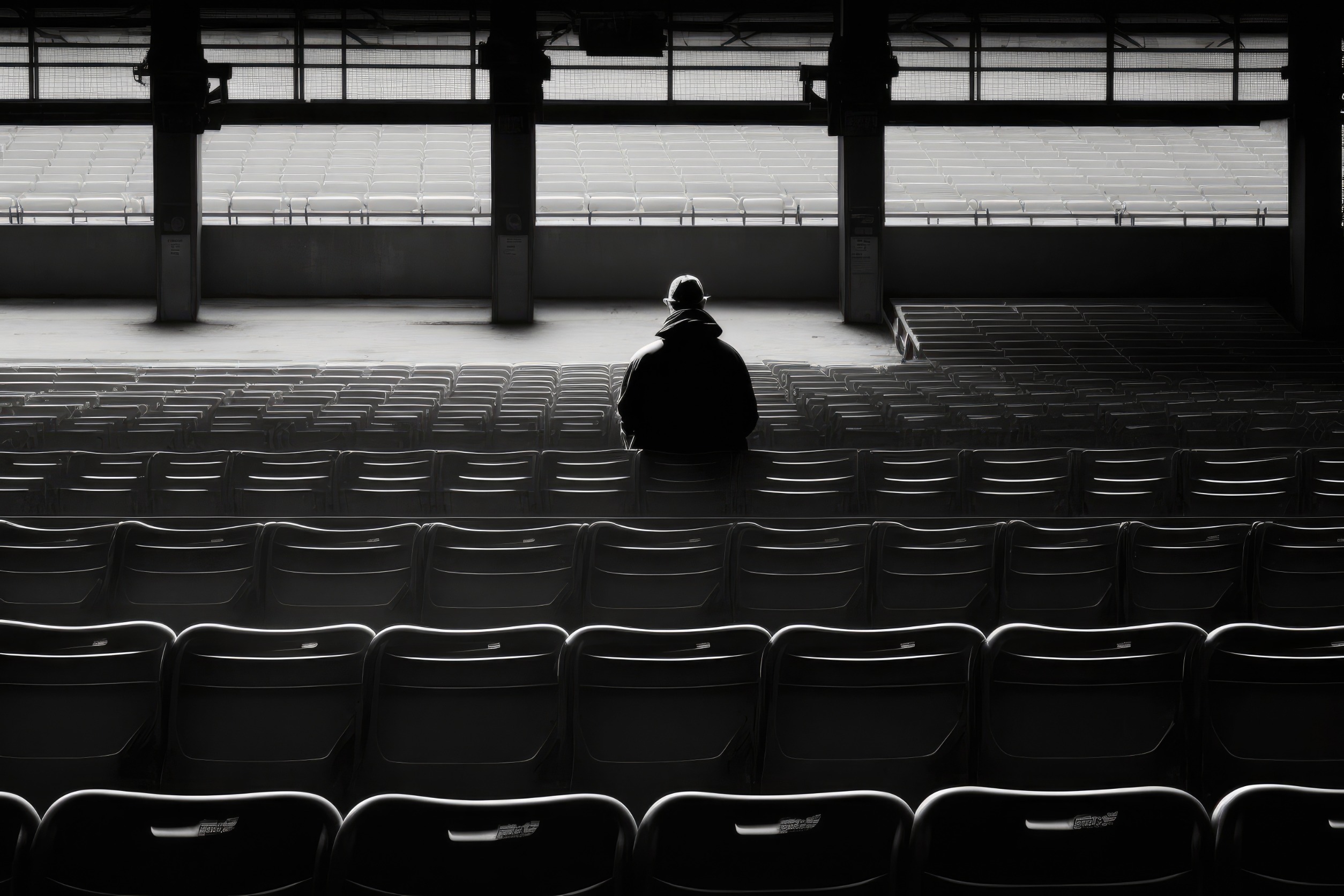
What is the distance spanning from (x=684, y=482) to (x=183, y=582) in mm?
2586

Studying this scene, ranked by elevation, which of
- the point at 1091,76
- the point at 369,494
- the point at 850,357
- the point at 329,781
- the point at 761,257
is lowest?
the point at 329,781

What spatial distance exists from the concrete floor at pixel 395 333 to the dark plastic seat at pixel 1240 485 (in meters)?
9.49

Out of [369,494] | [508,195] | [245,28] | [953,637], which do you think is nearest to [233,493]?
[369,494]

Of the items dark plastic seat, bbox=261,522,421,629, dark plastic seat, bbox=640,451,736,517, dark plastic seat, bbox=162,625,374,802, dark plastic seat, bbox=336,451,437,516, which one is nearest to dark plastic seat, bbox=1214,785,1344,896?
dark plastic seat, bbox=162,625,374,802

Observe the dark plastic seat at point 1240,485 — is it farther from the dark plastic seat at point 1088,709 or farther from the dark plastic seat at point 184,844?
the dark plastic seat at point 184,844

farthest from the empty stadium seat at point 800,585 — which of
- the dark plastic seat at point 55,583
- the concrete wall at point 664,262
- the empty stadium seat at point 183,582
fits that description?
the concrete wall at point 664,262

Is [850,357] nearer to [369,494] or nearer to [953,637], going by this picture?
[369,494]

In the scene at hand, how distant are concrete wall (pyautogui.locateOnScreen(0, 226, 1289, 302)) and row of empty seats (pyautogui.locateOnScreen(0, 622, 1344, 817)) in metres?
16.8

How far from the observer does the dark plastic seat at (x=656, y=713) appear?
2963 millimetres

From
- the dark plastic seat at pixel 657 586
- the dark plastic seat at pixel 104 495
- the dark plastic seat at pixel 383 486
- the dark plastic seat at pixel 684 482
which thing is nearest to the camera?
the dark plastic seat at pixel 657 586

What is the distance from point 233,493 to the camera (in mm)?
5852

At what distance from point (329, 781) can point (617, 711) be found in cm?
77

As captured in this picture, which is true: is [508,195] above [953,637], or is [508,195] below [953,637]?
above

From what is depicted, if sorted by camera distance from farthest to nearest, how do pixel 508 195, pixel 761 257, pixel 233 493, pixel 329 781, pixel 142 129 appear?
pixel 142 129, pixel 761 257, pixel 508 195, pixel 233 493, pixel 329 781
